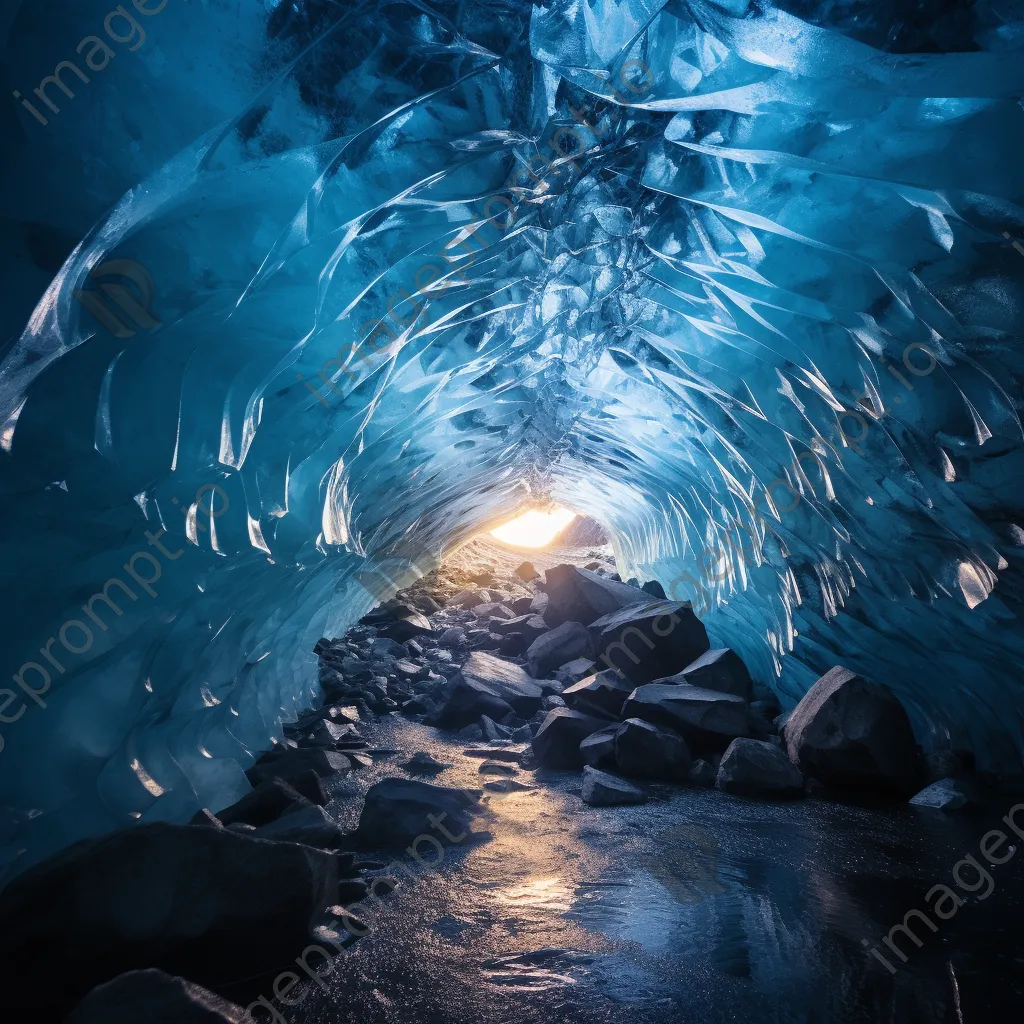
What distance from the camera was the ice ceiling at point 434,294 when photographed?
232 centimetres

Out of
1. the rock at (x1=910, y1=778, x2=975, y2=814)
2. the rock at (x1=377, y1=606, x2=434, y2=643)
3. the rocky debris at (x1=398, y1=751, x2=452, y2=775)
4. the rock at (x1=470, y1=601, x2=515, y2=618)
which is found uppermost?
the rocky debris at (x1=398, y1=751, x2=452, y2=775)

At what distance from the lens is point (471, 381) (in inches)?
240

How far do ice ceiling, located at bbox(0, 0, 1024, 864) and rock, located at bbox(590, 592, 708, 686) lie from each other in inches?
86.3

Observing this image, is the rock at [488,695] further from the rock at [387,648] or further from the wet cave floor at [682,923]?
the rock at [387,648]

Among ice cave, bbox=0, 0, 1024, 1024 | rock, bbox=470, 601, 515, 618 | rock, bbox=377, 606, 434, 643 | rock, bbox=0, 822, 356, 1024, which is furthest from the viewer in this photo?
rock, bbox=470, 601, 515, 618

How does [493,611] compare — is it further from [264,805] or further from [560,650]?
[264,805]

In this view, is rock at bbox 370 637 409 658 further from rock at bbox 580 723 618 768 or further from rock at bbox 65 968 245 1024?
rock at bbox 65 968 245 1024

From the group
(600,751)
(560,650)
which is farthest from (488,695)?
(560,650)

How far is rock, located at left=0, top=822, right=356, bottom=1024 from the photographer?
6.84ft

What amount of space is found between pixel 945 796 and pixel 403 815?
12.3 ft

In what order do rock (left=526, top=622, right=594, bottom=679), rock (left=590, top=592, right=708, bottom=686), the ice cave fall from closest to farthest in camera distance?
the ice cave, rock (left=590, top=592, right=708, bottom=686), rock (left=526, top=622, right=594, bottom=679)

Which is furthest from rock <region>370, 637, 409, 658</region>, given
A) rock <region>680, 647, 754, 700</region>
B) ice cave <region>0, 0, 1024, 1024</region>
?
rock <region>680, 647, 754, 700</region>

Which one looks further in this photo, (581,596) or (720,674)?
(581,596)

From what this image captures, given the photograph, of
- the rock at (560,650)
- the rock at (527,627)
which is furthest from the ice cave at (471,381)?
the rock at (527,627)
